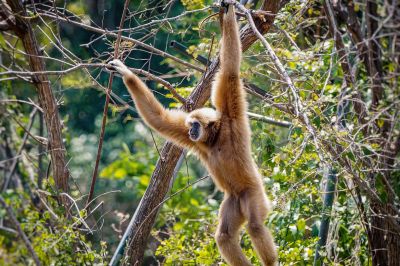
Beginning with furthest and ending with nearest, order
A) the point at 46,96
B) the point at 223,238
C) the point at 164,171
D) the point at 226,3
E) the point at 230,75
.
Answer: the point at 46,96
the point at 164,171
the point at 230,75
the point at 223,238
the point at 226,3

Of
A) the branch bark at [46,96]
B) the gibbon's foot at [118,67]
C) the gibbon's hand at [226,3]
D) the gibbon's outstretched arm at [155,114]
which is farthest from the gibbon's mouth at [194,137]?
the branch bark at [46,96]

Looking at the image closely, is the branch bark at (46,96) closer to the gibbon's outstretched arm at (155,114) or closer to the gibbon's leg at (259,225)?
the gibbon's outstretched arm at (155,114)

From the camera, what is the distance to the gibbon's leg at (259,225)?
5863mm

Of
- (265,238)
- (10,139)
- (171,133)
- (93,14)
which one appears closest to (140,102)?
(171,133)

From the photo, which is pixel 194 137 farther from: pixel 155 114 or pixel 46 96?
pixel 46 96

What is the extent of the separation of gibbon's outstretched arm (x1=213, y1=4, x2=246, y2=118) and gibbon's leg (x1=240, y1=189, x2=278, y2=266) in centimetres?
87

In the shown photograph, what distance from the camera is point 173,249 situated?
7672 mm

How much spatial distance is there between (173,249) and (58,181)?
1664mm

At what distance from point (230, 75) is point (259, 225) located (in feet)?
5.02

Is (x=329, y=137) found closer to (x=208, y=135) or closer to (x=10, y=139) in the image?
(x=208, y=135)

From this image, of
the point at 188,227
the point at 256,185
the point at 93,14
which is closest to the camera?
the point at 256,185

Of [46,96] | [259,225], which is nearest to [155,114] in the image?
[259,225]

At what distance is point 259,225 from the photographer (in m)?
5.97

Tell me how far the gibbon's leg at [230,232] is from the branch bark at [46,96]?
220 cm
